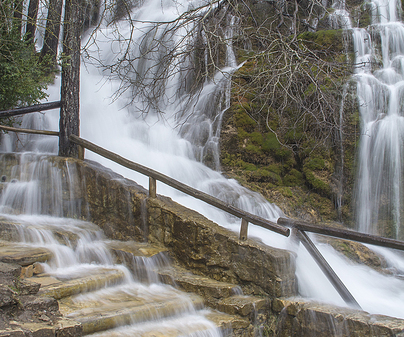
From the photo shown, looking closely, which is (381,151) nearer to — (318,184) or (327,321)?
(318,184)

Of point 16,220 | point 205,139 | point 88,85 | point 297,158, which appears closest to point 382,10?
point 297,158

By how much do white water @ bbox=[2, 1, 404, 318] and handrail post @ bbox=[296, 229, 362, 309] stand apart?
7.5 inches

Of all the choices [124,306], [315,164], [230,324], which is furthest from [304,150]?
[124,306]

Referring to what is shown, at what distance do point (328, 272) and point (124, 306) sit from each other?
268 centimetres

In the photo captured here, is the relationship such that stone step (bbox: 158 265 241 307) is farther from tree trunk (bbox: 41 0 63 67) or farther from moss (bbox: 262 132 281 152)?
moss (bbox: 262 132 281 152)

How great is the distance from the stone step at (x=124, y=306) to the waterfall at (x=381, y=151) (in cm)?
514

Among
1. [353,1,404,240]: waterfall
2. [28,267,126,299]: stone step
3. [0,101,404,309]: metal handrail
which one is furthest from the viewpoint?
[353,1,404,240]: waterfall

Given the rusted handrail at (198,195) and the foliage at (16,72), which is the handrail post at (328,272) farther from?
the foliage at (16,72)

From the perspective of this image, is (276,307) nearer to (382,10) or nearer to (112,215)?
(112,215)

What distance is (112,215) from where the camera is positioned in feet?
21.2

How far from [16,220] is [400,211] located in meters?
7.45

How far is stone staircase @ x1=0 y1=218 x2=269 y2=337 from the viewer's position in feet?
11.9

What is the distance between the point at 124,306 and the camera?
14.1 feet

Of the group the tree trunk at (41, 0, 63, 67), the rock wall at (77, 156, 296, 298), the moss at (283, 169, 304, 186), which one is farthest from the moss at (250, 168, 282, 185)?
the tree trunk at (41, 0, 63, 67)
